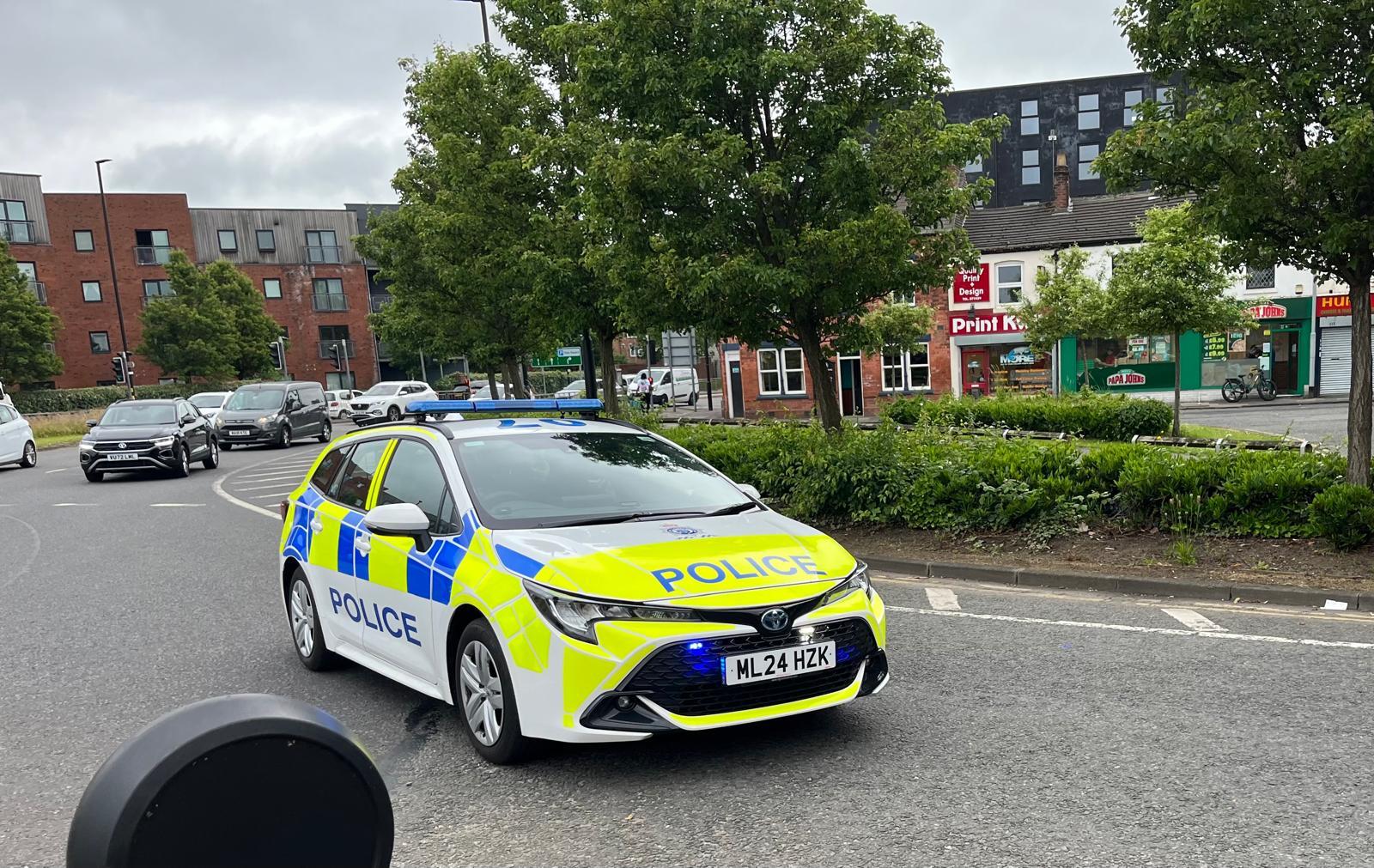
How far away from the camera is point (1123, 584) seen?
7727 mm

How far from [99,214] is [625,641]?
69.6 meters

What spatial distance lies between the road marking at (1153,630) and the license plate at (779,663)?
9.86 ft

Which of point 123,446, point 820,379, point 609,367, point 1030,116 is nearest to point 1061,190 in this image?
point 1030,116

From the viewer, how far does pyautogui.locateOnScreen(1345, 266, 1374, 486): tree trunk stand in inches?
321

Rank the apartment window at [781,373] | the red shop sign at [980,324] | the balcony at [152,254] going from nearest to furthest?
the red shop sign at [980,324] < the apartment window at [781,373] < the balcony at [152,254]

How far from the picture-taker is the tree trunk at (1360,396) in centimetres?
816

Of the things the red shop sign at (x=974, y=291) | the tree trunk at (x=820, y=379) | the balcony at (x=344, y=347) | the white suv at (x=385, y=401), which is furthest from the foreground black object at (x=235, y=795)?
the balcony at (x=344, y=347)

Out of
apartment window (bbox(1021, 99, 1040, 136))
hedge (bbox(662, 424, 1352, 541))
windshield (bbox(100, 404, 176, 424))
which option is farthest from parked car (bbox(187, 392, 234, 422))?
apartment window (bbox(1021, 99, 1040, 136))

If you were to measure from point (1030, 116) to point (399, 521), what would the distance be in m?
62.7

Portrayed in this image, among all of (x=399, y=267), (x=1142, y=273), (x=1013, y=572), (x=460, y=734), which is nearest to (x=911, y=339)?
(x=1142, y=273)

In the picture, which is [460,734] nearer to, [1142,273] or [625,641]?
[625,641]

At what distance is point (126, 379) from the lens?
47.0 m

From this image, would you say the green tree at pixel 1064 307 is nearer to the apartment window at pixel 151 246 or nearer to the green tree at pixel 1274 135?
the green tree at pixel 1274 135

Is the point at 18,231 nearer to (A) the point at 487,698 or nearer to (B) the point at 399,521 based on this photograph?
(B) the point at 399,521
